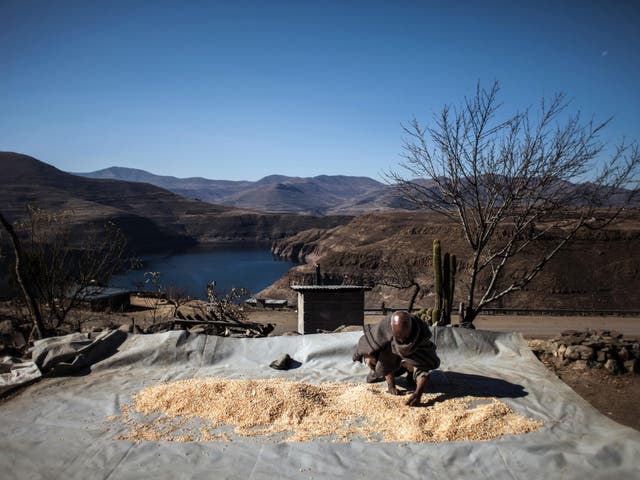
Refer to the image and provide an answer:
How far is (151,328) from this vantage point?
7.68 metres

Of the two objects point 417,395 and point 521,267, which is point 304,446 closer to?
point 417,395

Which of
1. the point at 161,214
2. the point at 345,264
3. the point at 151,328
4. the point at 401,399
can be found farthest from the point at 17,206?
the point at 401,399

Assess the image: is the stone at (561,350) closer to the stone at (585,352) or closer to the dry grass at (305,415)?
the stone at (585,352)

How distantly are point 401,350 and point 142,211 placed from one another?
117 m

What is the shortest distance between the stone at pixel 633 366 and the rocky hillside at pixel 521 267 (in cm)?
1405

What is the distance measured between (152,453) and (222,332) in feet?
14.6

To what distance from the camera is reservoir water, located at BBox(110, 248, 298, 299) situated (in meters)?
47.6

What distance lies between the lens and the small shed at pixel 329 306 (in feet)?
39.7

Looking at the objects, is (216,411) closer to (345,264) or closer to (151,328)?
(151,328)

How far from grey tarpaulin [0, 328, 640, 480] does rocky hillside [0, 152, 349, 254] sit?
72.6 m

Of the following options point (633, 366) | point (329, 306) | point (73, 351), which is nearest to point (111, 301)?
point (329, 306)

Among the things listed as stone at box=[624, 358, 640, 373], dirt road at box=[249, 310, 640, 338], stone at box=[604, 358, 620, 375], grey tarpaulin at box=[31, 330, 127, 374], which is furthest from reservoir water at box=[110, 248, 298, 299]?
stone at box=[624, 358, 640, 373]

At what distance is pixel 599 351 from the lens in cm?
573

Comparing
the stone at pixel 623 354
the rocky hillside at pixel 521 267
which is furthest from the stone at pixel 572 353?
the rocky hillside at pixel 521 267
